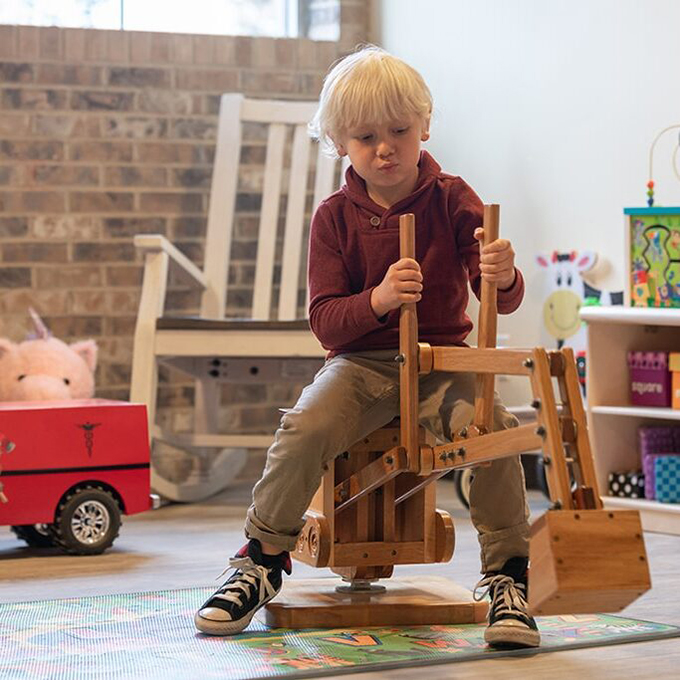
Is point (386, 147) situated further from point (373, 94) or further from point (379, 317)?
point (379, 317)

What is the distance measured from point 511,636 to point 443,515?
10.1 inches

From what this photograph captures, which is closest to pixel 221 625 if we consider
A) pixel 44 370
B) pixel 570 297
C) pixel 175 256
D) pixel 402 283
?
pixel 402 283

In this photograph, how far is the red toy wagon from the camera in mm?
2039

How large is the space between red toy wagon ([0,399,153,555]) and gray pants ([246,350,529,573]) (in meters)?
0.63

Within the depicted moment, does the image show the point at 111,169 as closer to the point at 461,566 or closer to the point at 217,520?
the point at 217,520

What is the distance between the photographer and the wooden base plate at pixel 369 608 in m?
1.53

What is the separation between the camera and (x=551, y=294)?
2805mm

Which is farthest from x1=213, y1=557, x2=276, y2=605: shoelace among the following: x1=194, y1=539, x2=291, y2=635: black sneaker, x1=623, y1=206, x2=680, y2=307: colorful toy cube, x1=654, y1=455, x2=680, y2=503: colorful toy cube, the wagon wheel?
x1=623, y1=206, x2=680, y2=307: colorful toy cube

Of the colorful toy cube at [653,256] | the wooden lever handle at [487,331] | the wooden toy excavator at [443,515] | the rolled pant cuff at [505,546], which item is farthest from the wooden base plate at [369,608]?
the colorful toy cube at [653,256]

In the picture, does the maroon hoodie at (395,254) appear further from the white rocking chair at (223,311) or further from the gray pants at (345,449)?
the white rocking chair at (223,311)

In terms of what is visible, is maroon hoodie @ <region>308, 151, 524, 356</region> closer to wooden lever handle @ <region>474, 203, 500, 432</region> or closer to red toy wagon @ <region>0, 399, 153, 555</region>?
wooden lever handle @ <region>474, 203, 500, 432</region>

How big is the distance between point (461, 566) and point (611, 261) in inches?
37.6

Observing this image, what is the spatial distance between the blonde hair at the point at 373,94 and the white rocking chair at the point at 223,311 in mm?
1095

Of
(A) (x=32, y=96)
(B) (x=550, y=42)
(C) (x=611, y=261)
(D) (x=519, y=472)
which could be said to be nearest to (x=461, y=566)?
(D) (x=519, y=472)
